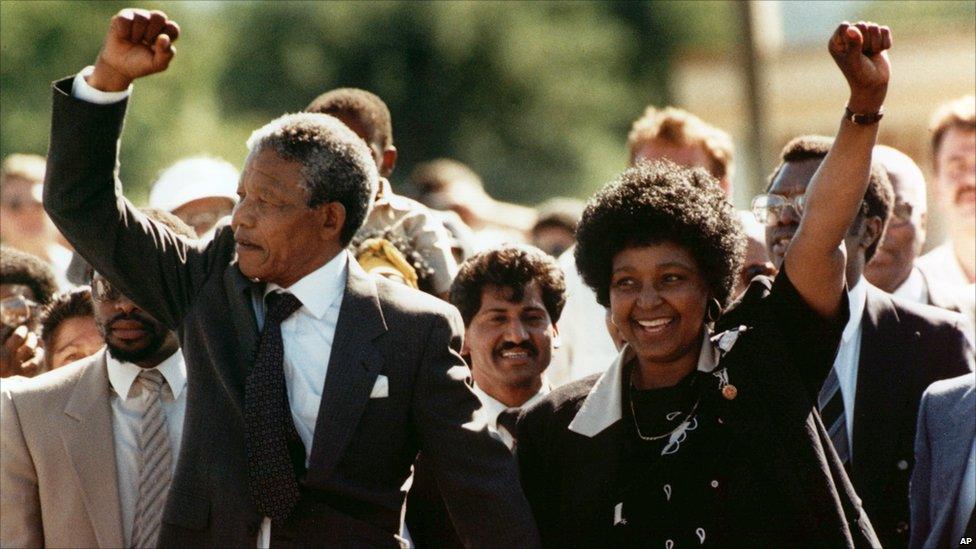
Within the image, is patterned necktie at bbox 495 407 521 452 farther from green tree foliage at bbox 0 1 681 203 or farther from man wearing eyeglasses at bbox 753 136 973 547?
green tree foliage at bbox 0 1 681 203

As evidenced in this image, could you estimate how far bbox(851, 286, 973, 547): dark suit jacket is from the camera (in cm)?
639

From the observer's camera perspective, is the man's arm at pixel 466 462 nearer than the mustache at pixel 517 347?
Yes

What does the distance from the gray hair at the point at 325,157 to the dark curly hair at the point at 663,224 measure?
73 cm

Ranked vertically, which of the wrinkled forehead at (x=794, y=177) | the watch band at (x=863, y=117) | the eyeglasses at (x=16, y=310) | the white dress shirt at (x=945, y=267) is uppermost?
the watch band at (x=863, y=117)

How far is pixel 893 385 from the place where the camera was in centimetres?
650

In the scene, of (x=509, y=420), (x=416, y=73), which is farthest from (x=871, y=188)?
(x=416, y=73)

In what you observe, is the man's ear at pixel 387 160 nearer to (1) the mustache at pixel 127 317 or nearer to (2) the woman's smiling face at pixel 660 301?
(1) the mustache at pixel 127 317

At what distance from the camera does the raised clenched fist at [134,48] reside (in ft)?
17.1

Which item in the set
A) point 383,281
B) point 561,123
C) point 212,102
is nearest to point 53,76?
point 212,102

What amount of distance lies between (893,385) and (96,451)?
2.75m

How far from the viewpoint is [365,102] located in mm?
8000

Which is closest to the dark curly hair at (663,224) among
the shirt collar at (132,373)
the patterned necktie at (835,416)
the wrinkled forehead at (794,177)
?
the patterned necktie at (835,416)

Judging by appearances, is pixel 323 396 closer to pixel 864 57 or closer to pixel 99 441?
pixel 99 441

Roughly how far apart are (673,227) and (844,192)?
0.68 metres
